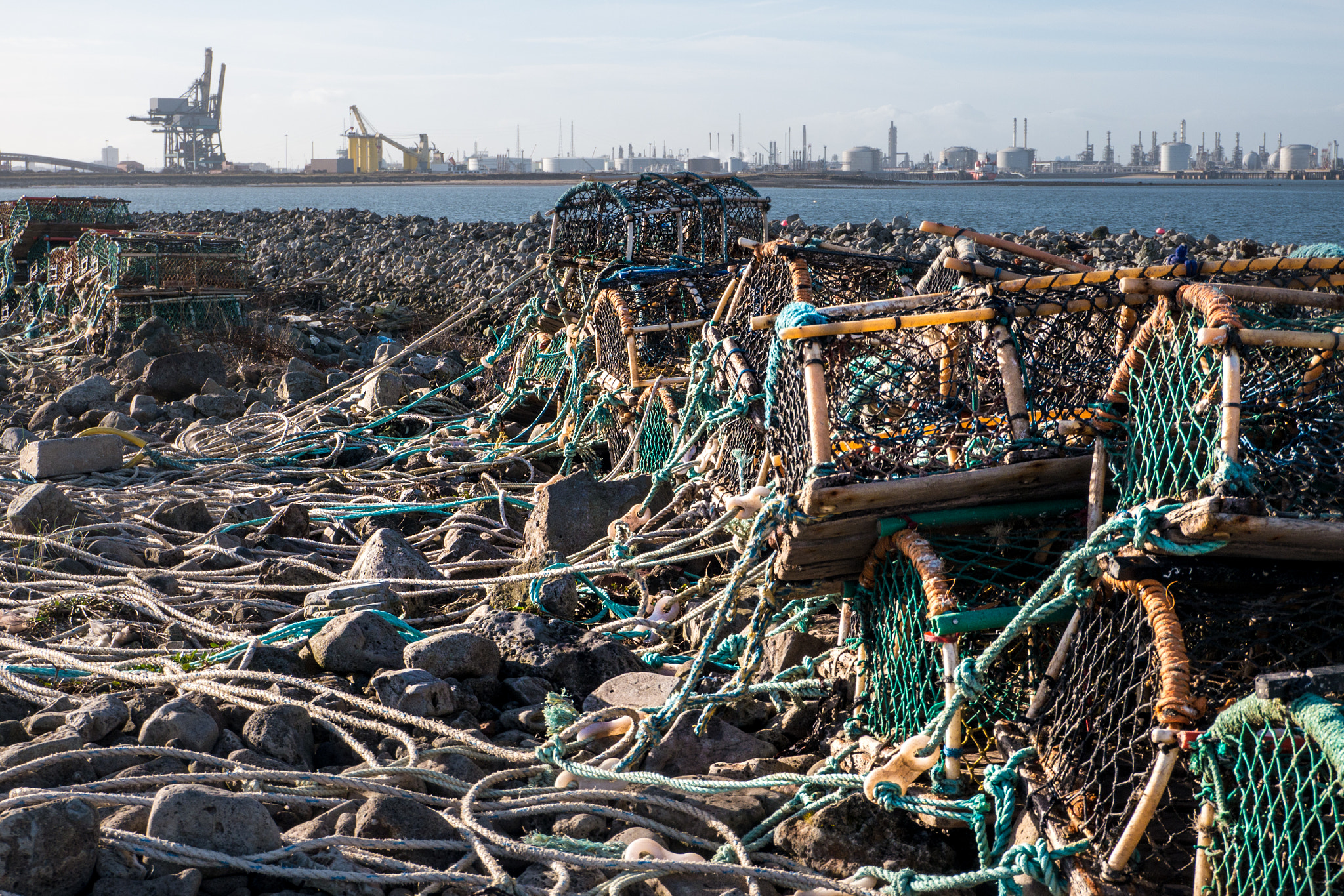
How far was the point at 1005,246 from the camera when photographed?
13.8 feet

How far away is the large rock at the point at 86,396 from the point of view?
822cm

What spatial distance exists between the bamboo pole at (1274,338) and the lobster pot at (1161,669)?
429 millimetres

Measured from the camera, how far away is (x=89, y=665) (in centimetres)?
353

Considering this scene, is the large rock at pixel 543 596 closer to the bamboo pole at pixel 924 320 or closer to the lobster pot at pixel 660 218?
the bamboo pole at pixel 924 320

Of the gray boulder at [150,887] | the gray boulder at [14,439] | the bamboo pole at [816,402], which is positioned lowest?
the gray boulder at [150,887]

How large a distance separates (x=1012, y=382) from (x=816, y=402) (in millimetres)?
496

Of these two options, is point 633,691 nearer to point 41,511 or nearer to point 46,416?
point 41,511

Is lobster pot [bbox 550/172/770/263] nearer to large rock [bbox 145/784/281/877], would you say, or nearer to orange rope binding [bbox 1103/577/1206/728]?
large rock [bbox 145/784/281/877]

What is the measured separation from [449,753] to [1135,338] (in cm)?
203

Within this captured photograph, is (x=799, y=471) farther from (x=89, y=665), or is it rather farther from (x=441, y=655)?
(x=89, y=665)

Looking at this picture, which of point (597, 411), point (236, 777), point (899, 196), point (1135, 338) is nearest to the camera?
point (1135, 338)

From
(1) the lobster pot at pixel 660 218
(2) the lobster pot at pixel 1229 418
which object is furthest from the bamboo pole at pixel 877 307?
(1) the lobster pot at pixel 660 218

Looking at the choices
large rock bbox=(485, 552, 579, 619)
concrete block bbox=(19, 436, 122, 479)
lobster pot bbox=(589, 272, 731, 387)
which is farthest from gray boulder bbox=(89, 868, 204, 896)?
concrete block bbox=(19, 436, 122, 479)

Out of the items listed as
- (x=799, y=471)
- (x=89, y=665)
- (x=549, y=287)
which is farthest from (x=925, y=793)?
(x=549, y=287)
